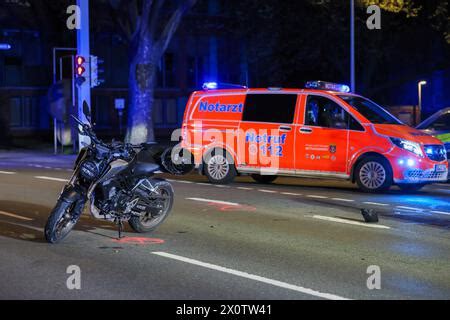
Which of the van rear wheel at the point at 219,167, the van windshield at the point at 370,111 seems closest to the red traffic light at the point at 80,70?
the van rear wheel at the point at 219,167

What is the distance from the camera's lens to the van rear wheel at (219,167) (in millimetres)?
15672

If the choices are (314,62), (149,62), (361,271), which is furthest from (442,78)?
(361,271)

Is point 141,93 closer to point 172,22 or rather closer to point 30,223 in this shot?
point 172,22

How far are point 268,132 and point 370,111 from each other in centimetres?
215


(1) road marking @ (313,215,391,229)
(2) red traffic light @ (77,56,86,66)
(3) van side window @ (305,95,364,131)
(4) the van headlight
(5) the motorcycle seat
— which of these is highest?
(2) red traffic light @ (77,56,86,66)

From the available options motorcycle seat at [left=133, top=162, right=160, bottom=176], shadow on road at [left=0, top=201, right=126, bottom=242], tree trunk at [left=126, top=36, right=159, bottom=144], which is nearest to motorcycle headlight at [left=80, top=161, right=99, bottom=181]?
motorcycle seat at [left=133, top=162, right=160, bottom=176]

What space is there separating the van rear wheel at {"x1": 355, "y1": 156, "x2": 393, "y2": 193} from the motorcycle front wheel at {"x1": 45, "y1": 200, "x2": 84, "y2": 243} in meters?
7.11

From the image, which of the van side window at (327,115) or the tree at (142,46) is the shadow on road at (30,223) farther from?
the tree at (142,46)

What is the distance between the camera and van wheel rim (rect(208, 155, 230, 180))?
15.7 metres

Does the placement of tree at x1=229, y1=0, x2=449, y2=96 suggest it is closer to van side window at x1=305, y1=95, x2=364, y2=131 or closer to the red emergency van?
the red emergency van

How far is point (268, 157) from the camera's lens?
15.3 metres

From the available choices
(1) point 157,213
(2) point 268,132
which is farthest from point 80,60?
(1) point 157,213

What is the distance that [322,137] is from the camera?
1470 cm
